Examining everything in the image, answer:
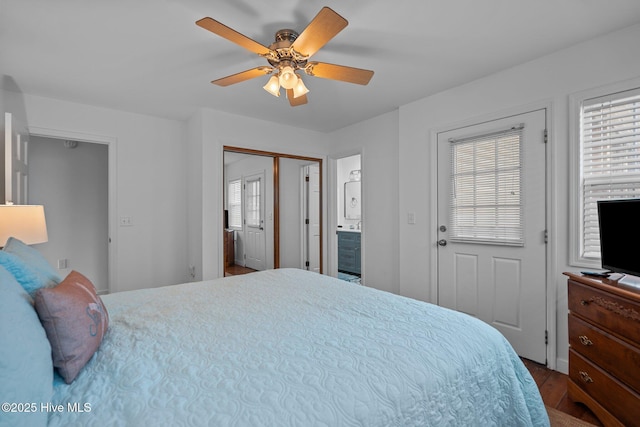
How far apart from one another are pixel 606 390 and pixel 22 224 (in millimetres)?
3618

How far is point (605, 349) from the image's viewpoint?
1662 millimetres

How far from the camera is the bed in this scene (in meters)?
0.78

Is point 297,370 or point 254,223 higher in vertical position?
point 254,223

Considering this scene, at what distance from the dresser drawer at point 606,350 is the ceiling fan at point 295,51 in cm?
208

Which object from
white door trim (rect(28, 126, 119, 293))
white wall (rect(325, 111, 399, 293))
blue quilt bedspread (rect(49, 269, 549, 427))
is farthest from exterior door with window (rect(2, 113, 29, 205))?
white wall (rect(325, 111, 399, 293))

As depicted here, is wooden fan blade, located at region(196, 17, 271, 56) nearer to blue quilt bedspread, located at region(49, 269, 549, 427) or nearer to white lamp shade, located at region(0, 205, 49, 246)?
blue quilt bedspread, located at region(49, 269, 549, 427)

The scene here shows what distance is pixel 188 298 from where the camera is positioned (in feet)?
5.76

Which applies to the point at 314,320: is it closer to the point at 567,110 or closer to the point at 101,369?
the point at 101,369

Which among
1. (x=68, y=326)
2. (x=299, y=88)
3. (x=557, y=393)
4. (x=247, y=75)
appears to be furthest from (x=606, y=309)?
(x=247, y=75)

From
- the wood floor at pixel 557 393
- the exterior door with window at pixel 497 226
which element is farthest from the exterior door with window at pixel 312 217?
the wood floor at pixel 557 393

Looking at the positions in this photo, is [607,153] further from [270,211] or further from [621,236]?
Answer: [270,211]

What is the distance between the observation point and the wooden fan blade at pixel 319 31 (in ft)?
4.79

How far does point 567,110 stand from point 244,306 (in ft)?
8.72

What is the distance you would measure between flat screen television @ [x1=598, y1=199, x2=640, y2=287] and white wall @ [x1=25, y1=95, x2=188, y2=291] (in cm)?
409
